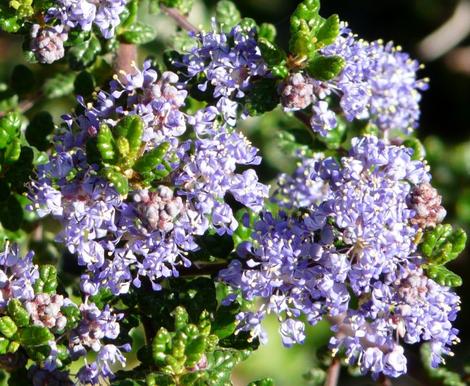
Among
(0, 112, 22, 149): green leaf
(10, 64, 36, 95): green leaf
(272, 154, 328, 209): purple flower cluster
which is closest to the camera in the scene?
(0, 112, 22, 149): green leaf

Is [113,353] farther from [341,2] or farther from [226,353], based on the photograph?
[341,2]

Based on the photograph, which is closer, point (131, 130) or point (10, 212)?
point (131, 130)

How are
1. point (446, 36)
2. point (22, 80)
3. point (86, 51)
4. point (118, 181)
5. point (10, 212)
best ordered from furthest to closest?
1. point (446, 36)
2. point (22, 80)
3. point (86, 51)
4. point (10, 212)
5. point (118, 181)

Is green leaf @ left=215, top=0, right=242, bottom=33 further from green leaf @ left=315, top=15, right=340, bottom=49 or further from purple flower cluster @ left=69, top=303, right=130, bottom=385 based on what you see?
purple flower cluster @ left=69, top=303, right=130, bottom=385

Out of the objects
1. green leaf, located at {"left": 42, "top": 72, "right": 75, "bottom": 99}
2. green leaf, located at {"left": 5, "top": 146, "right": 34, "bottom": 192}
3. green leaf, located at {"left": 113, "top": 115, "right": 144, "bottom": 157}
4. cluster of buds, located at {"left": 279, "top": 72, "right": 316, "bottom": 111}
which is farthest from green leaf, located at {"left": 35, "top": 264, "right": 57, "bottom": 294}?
green leaf, located at {"left": 42, "top": 72, "right": 75, "bottom": 99}

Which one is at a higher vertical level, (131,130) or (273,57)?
(273,57)

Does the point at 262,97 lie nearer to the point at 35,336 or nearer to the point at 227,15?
the point at 227,15

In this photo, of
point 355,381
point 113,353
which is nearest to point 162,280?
point 113,353

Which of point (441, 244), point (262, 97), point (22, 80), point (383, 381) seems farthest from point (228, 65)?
point (383, 381)
